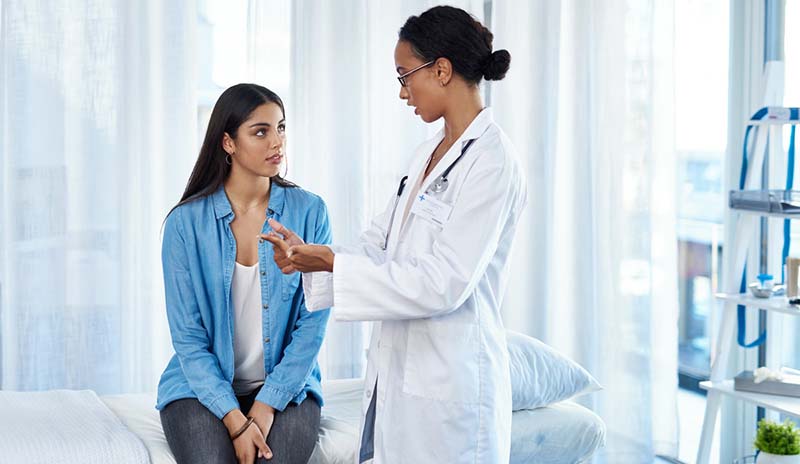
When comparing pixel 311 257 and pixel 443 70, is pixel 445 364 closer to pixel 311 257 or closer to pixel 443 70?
pixel 311 257

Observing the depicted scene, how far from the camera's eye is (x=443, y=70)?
174 cm

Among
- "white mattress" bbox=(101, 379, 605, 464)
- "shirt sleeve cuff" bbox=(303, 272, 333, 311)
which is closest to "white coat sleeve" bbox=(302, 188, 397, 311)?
"shirt sleeve cuff" bbox=(303, 272, 333, 311)

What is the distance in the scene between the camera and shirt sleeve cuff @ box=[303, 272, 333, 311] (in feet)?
5.86

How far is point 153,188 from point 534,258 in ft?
4.60

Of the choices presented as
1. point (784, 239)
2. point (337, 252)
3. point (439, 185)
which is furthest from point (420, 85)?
point (784, 239)

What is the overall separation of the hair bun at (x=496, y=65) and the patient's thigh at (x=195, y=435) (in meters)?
0.97

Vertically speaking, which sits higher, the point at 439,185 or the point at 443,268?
the point at 439,185

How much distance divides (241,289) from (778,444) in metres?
1.59

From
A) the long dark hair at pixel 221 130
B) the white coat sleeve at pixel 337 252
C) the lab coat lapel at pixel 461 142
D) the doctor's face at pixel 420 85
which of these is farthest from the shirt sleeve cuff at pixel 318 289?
the long dark hair at pixel 221 130

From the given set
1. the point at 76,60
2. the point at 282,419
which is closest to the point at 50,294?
the point at 76,60

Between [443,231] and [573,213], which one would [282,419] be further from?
[573,213]

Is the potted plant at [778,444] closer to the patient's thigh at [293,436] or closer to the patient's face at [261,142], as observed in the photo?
the patient's thigh at [293,436]

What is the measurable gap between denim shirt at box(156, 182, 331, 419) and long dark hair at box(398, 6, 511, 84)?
26.3 inches

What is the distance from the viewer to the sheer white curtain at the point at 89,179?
9.57 feet
